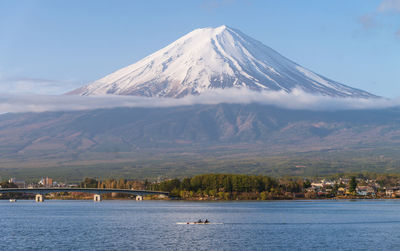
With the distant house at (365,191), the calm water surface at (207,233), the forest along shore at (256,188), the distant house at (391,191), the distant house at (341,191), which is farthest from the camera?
the distant house at (341,191)

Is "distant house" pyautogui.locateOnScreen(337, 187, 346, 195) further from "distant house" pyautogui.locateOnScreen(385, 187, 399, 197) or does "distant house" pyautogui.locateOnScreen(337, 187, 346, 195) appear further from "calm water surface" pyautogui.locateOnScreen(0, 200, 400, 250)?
"calm water surface" pyautogui.locateOnScreen(0, 200, 400, 250)

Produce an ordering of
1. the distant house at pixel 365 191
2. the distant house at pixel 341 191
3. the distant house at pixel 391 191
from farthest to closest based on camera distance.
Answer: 1. the distant house at pixel 341 191
2. the distant house at pixel 365 191
3. the distant house at pixel 391 191

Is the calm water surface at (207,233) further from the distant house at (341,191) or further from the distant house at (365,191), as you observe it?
the distant house at (365,191)

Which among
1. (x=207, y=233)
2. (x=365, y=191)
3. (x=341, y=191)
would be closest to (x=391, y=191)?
(x=365, y=191)

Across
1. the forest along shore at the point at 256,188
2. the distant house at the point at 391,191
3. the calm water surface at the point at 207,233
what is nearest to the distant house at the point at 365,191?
the forest along shore at the point at 256,188

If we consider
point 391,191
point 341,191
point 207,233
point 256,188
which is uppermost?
point 341,191

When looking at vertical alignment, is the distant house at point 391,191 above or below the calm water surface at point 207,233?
above

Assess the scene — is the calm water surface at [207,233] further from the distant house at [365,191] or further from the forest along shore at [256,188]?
the distant house at [365,191]

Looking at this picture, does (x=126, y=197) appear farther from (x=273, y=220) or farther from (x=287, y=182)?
(x=273, y=220)

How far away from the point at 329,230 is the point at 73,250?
27.0 metres

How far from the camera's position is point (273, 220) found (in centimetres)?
8525

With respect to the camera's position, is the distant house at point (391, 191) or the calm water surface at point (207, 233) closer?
the calm water surface at point (207, 233)

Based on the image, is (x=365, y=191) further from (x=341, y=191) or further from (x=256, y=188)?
(x=256, y=188)

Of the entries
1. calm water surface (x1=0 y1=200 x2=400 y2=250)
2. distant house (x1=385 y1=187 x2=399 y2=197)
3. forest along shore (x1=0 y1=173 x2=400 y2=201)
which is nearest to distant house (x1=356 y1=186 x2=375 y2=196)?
forest along shore (x1=0 y1=173 x2=400 y2=201)
